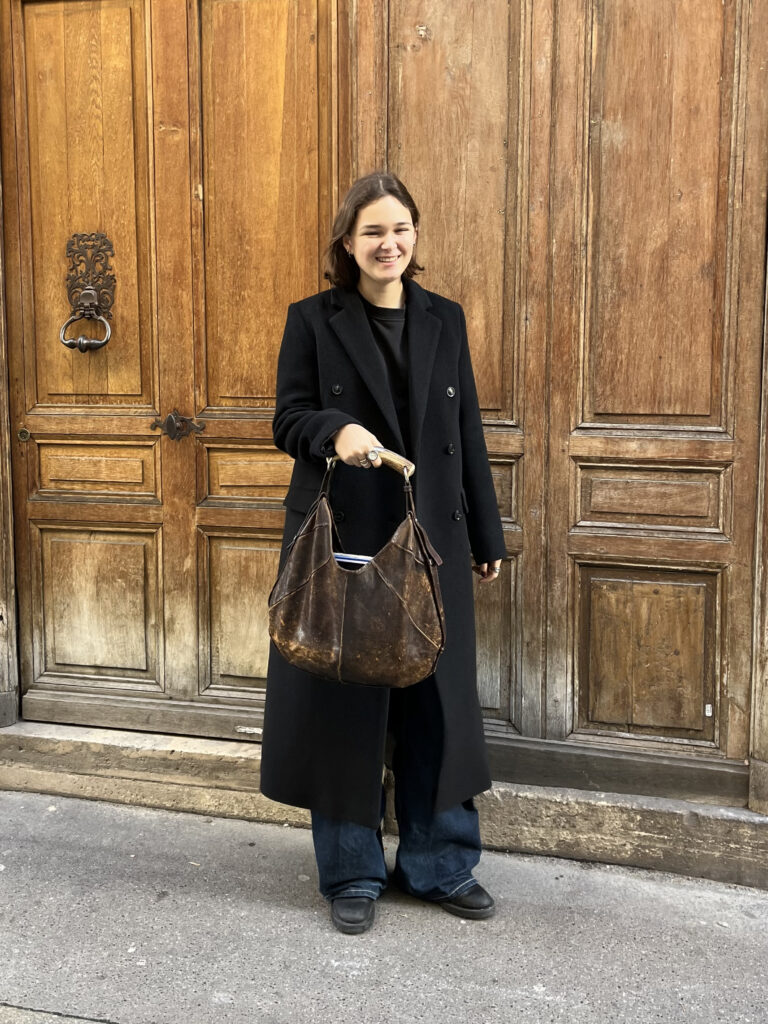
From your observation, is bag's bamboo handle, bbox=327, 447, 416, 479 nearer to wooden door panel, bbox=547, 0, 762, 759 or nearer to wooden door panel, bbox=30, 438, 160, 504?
wooden door panel, bbox=547, 0, 762, 759

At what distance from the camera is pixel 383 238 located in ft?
8.67

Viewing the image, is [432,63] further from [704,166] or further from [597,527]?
[597,527]

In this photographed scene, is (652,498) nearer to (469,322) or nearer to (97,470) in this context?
→ (469,322)

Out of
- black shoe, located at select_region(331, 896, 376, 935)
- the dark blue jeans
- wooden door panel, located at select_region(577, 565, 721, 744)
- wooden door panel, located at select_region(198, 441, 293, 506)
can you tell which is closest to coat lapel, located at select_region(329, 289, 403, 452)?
the dark blue jeans

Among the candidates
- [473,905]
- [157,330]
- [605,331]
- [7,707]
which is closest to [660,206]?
[605,331]

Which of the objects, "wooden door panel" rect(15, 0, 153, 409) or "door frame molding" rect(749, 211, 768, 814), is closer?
"door frame molding" rect(749, 211, 768, 814)

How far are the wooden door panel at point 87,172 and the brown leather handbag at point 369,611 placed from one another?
1574mm

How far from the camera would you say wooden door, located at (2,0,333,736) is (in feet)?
11.5

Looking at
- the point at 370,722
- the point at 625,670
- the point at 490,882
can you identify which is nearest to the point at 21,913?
the point at 370,722

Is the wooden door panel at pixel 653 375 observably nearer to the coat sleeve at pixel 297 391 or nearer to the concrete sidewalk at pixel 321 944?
the concrete sidewalk at pixel 321 944

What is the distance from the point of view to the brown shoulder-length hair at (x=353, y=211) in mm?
2646

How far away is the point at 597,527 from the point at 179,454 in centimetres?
153

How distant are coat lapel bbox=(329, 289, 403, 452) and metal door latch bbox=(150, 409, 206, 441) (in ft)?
3.49

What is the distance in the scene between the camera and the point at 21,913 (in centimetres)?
289
